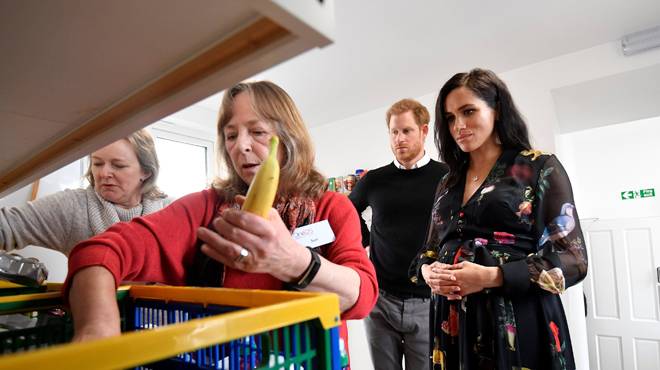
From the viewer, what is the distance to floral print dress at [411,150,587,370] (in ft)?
3.23

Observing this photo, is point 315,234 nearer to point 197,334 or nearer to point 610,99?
point 197,334

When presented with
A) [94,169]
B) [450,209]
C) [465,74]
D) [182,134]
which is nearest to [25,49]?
[94,169]

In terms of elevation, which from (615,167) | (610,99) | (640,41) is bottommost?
(615,167)

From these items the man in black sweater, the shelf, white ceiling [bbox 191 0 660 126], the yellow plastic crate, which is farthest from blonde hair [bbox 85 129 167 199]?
white ceiling [bbox 191 0 660 126]

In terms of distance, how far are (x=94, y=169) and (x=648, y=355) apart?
181 inches

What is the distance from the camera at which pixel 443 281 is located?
1.10m

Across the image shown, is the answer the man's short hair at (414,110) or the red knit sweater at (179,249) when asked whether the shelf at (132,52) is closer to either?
the red knit sweater at (179,249)

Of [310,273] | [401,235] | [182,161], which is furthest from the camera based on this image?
[182,161]

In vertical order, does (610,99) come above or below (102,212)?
above

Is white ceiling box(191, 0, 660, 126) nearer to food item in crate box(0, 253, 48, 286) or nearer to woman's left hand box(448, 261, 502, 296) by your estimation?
woman's left hand box(448, 261, 502, 296)

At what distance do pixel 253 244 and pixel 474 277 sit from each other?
73cm

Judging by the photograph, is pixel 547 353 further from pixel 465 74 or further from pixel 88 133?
pixel 88 133

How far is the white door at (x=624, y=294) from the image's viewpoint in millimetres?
3564

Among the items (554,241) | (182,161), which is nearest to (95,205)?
(554,241)
